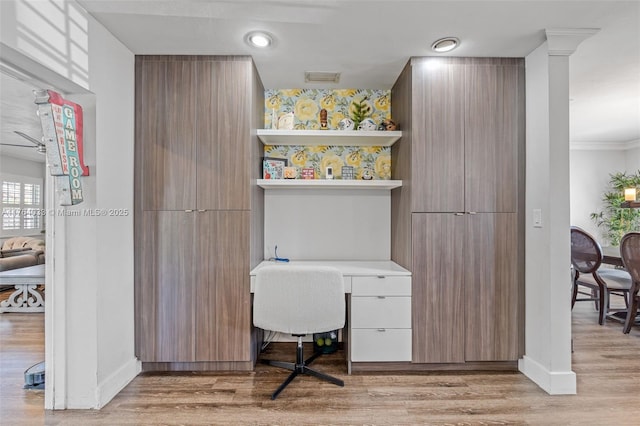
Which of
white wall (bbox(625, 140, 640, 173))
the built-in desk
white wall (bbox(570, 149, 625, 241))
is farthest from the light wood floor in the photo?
white wall (bbox(625, 140, 640, 173))

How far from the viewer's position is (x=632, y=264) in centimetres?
327

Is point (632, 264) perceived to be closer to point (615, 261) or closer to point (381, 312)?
point (615, 261)

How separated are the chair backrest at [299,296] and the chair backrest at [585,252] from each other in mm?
3011

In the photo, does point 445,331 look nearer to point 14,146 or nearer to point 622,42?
point 622,42

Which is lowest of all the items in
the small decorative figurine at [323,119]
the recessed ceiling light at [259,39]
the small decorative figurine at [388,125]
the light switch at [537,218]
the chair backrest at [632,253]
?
the chair backrest at [632,253]

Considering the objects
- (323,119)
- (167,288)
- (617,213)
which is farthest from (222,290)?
(617,213)

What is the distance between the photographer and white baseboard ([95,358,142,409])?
2074 millimetres

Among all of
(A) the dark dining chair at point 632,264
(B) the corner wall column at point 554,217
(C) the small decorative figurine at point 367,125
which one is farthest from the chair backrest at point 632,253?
(C) the small decorative figurine at point 367,125

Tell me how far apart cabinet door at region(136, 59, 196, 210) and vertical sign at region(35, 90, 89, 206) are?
470 millimetres

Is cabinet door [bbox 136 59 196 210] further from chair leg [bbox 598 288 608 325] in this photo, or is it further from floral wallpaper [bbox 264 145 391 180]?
chair leg [bbox 598 288 608 325]

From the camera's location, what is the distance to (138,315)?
247 centimetres

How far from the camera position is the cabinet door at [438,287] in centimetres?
248

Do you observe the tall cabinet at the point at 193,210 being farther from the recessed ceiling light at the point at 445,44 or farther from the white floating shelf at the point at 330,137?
the recessed ceiling light at the point at 445,44

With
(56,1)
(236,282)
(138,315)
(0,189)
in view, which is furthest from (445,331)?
(56,1)
